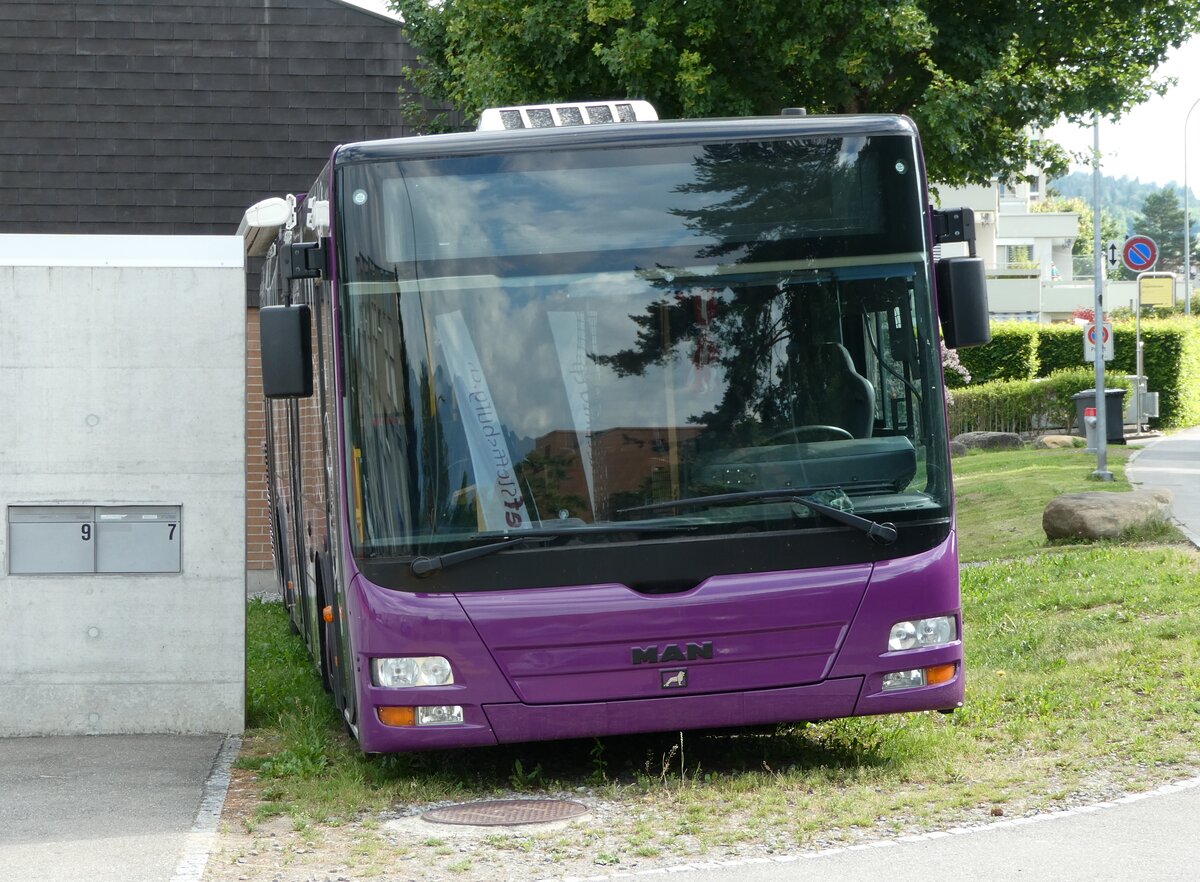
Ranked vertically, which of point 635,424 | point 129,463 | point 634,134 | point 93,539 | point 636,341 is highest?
point 634,134

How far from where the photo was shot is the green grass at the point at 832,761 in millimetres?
6617

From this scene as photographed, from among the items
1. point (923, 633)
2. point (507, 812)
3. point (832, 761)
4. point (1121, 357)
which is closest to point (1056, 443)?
point (1121, 357)

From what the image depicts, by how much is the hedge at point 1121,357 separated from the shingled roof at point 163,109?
21393 millimetres

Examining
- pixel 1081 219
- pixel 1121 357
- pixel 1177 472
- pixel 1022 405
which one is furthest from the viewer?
pixel 1081 219

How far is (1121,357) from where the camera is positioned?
1577 inches

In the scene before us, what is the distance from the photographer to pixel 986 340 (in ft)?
24.6

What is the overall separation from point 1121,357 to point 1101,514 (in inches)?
1007

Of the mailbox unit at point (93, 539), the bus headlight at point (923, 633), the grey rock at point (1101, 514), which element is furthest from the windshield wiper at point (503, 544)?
the grey rock at point (1101, 514)

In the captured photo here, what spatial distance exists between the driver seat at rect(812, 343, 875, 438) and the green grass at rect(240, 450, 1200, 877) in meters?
1.61

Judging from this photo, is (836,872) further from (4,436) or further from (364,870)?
(4,436)

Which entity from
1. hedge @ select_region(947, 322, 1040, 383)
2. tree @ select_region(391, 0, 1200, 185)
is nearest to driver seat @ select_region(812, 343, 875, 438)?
tree @ select_region(391, 0, 1200, 185)

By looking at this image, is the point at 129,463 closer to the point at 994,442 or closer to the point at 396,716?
the point at 396,716

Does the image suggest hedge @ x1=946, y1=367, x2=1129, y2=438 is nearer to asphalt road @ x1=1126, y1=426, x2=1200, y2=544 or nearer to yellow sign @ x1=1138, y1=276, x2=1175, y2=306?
yellow sign @ x1=1138, y1=276, x2=1175, y2=306

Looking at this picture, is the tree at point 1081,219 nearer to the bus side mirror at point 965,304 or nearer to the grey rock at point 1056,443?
the grey rock at point 1056,443
